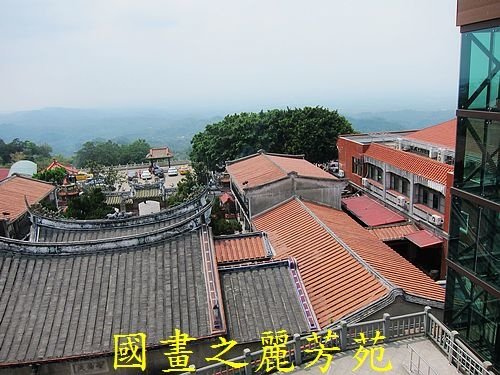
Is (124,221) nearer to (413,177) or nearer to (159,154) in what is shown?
(413,177)

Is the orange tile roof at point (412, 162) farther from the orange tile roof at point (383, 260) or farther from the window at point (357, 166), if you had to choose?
the orange tile roof at point (383, 260)

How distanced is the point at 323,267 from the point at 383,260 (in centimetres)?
278

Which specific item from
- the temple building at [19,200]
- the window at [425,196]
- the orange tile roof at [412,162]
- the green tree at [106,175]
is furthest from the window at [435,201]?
the green tree at [106,175]

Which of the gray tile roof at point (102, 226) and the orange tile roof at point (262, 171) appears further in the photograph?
the orange tile roof at point (262, 171)

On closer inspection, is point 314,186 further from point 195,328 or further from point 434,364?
point 434,364

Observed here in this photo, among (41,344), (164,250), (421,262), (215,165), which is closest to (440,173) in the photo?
(421,262)

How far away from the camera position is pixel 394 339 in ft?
34.8

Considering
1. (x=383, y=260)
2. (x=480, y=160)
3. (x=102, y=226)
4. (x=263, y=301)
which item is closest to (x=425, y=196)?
(x=383, y=260)

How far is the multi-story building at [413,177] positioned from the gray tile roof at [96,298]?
14.7 meters

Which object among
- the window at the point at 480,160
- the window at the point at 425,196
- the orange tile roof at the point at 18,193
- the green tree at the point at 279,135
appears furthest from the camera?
the green tree at the point at 279,135

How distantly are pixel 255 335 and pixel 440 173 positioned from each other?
1538cm

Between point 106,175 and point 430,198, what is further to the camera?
point 106,175

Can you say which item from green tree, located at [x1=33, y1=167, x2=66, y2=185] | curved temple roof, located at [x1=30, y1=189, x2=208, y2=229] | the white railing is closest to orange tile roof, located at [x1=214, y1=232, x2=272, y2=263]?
curved temple roof, located at [x1=30, y1=189, x2=208, y2=229]

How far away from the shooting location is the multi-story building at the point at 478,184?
8211mm
